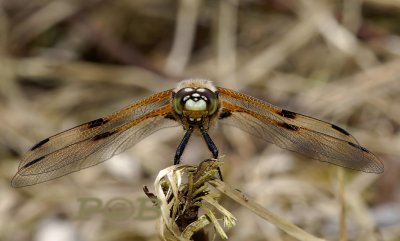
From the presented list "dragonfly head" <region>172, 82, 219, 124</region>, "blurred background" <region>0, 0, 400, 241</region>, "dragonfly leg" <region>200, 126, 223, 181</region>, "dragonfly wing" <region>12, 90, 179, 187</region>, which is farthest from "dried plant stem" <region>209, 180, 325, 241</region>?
"blurred background" <region>0, 0, 400, 241</region>

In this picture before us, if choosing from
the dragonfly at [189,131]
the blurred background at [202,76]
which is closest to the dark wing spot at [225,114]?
the dragonfly at [189,131]

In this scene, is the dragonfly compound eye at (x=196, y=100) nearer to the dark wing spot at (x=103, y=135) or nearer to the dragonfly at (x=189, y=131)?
the dragonfly at (x=189, y=131)

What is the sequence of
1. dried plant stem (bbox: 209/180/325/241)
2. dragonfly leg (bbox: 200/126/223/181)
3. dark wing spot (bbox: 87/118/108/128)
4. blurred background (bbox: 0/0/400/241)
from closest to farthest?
dried plant stem (bbox: 209/180/325/241), dragonfly leg (bbox: 200/126/223/181), dark wing spot (bbox: 87/118/108/128), blurred background (bbox: 0/0/400/241)

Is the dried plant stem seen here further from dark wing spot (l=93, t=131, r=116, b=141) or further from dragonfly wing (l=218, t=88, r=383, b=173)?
dark wing spot (l=93, t=131, r=116, b=141)

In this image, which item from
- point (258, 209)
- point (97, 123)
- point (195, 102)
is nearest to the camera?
point (258, 209)

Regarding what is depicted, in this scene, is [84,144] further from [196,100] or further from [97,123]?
[196,100]

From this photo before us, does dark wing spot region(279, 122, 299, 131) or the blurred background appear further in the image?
the blurred background

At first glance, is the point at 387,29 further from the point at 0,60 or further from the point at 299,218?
the point at 0,60

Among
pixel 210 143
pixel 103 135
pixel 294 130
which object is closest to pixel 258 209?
pixel 210 143
